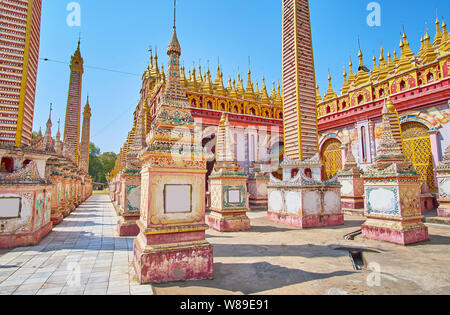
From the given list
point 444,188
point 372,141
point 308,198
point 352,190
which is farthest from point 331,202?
point 372,141

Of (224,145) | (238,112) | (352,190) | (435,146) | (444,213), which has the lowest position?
(444,213)

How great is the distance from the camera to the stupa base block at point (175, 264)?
4133 mm

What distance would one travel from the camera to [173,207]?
4621mm

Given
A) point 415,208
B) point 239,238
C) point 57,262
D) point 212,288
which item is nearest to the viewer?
point 212,288

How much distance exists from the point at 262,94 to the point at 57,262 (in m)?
26.0

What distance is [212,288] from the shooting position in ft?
13.0

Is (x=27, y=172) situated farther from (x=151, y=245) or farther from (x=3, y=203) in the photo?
(x=151, y=245)

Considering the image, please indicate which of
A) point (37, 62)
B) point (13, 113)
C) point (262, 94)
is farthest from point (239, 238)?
point (262, 94)

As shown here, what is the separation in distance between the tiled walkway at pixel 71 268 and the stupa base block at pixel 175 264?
0.24 metres

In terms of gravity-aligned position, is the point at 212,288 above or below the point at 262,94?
below

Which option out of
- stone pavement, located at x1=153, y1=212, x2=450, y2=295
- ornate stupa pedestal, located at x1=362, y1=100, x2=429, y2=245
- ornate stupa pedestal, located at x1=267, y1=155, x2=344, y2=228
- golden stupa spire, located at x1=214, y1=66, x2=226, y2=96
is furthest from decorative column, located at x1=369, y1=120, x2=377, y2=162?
golden stupa spire, located at x1=214, y1=66, x2=226, y2=96

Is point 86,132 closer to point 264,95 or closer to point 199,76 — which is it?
point 199,76

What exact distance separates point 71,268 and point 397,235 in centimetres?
839

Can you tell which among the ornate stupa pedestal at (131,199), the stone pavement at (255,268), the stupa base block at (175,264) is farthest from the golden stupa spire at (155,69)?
the stupa base block at (175,264)
